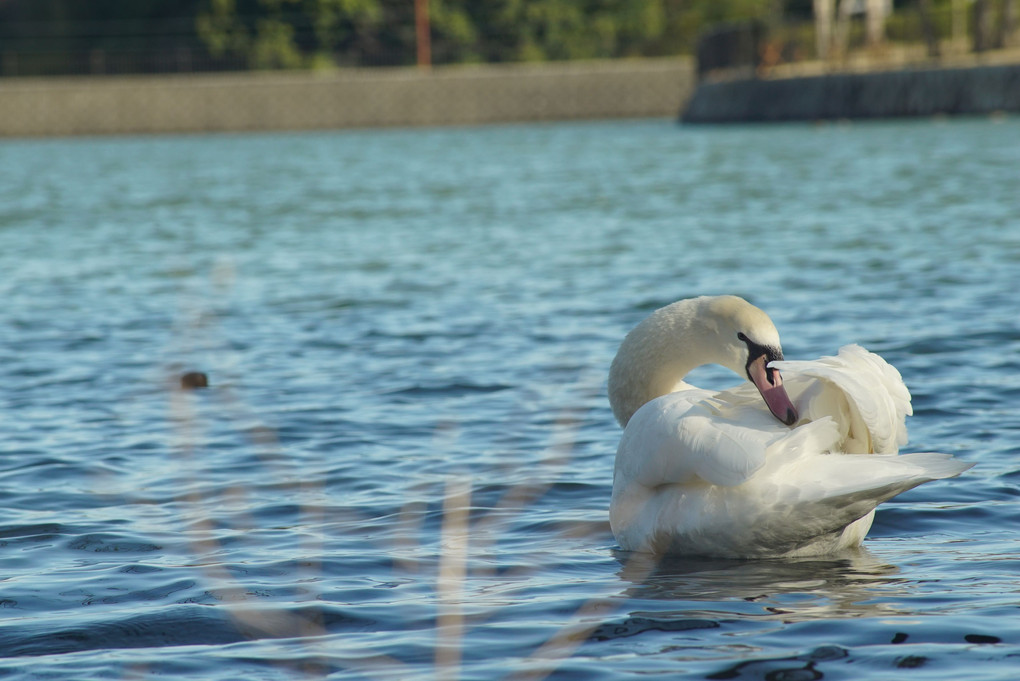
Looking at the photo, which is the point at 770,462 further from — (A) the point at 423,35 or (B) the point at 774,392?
(A) the point at 423,35

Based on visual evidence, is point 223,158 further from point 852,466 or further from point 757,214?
point 852,466

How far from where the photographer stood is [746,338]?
5.23 m

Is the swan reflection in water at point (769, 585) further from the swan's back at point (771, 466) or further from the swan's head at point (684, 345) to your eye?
the swan's head at point (684, 345)

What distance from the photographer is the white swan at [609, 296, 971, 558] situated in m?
4.26

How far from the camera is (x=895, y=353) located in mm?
8539

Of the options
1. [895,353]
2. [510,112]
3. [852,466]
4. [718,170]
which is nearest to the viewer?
[852,466]

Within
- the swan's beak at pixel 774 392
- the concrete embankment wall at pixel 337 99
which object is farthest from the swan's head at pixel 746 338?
the concrete embankment wall at pixel 337 99

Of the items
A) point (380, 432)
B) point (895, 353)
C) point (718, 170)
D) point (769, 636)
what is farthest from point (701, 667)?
point (718, 170)

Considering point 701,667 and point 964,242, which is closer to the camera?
point 701,667

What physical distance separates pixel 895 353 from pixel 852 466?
4460 millimetres

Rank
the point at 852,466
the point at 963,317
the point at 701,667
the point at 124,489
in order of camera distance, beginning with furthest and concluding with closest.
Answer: the point at 963,317
the point at 124,489
the point at 852,466
the point at 701,667

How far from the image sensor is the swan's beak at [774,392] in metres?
4.59

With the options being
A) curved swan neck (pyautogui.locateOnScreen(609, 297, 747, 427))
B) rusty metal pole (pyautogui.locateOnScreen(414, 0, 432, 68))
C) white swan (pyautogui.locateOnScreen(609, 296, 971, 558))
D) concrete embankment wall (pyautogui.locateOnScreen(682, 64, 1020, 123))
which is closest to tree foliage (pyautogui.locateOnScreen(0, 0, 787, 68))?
rusty metal pole (pyautogui.locateOnScreen(414, 0, 432, 68))

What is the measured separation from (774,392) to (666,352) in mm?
845
